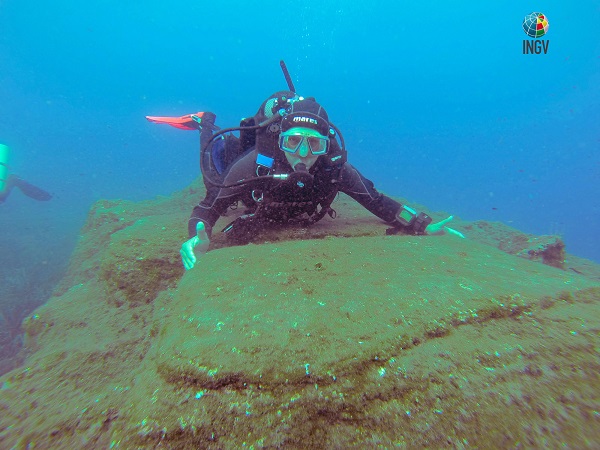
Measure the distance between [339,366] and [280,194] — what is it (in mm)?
2839

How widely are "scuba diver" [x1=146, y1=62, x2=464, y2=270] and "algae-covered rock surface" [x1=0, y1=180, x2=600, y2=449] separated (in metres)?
1.49

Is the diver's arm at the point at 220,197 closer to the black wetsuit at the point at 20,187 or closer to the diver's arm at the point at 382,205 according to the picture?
the diver's arm at the point at 382,205

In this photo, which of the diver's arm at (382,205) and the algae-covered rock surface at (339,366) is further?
the diver's arm at (382,205)

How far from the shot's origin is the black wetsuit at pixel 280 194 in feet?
13.0

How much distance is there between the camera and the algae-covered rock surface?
1.26m

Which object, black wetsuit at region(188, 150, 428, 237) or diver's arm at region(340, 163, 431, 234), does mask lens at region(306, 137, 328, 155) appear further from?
diver's arm at region(340, 163, 431, 234)

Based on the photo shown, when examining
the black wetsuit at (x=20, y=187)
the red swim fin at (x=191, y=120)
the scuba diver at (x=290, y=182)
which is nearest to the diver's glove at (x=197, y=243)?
the scuba diver at (x=290, y=182)

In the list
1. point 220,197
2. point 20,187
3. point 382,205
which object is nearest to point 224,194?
point 220,197

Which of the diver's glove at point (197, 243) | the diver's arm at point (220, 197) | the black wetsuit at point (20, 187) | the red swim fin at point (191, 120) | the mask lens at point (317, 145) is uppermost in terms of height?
the red swim fin at point (191, 120)

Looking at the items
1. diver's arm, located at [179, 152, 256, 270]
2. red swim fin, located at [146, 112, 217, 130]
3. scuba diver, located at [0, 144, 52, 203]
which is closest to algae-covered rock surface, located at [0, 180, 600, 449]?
diver's arm, located at [179, 152, 256, 270]

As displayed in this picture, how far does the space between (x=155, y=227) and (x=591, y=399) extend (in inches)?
199

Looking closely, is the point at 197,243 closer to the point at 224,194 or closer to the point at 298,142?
the point at 224,194

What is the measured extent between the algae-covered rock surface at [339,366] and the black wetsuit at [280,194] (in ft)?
4.85

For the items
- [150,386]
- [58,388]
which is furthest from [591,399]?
[58,388]
